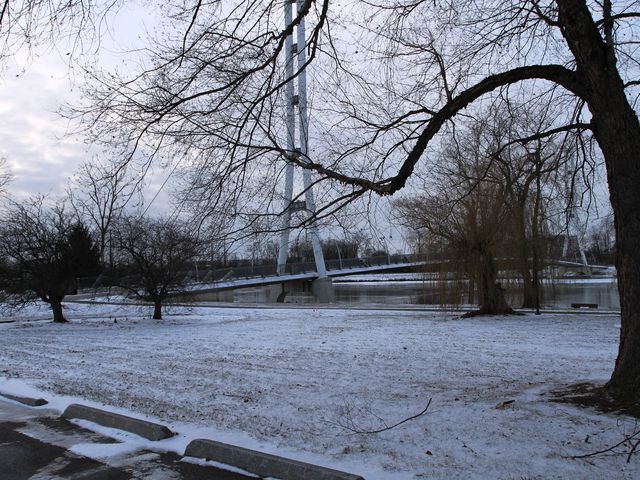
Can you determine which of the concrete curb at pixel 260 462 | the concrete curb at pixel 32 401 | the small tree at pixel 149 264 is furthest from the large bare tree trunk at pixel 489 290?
the concrete curb at pixel 260 462

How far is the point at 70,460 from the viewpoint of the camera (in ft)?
17.6

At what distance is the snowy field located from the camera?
504 cm

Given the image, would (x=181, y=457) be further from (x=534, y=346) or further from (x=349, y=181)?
(x=534, y=346)

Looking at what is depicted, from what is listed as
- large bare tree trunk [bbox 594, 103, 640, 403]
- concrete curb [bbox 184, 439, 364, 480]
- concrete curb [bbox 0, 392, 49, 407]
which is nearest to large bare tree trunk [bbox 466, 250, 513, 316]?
large bare tree trunk [bbox 594, 103, 640, 403]

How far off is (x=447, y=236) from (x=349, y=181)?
1622 cm

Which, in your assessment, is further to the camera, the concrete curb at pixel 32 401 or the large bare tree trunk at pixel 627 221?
the concrete curb at pixel 32 401

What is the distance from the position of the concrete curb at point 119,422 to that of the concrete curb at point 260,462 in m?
0.61

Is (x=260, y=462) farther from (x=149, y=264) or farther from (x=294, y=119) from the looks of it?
(x=149, y=264)

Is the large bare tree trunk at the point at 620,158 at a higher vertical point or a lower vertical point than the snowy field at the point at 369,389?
higher

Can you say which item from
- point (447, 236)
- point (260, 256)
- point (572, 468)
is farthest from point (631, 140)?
point (447, 236)

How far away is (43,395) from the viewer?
804 cm

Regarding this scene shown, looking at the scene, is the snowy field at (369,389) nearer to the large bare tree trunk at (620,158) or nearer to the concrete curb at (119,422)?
the concrete curb at (119,422)

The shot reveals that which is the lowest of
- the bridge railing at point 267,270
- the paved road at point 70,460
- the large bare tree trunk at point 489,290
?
the paved road at point 70,460

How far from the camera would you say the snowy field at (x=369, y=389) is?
504 centimetres
